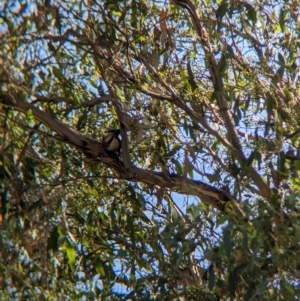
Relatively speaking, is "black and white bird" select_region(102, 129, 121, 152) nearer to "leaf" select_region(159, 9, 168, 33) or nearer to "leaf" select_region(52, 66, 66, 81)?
"leaf" select_region(52, 66, 66, 81)

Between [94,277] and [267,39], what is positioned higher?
[267,39]

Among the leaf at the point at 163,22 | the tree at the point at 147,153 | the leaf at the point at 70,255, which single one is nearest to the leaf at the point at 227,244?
the tree at the point at 147,153

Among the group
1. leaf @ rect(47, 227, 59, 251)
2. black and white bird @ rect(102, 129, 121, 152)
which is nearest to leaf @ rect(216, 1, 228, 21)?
black and white bird @ rect(102, 129, 121, 152)

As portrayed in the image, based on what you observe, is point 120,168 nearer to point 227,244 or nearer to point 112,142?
point 112,142

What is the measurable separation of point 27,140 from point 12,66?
0.49 metres

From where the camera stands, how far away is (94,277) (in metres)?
5.23

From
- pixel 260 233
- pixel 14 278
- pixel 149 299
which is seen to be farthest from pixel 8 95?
pixel 260 233

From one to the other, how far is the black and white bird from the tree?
0.04 metres

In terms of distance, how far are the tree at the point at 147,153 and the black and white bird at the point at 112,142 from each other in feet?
0.13

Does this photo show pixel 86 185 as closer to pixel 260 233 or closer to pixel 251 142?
pixel 251 142

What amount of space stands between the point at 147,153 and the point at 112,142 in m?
0.57

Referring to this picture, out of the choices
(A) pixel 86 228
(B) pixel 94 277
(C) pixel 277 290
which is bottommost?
(C) pixel 277 290

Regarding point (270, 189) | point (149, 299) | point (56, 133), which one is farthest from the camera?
point (56, 133)

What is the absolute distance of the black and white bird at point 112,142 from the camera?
5.18m
